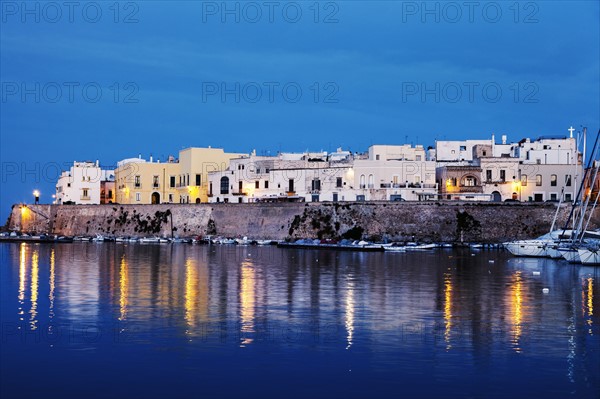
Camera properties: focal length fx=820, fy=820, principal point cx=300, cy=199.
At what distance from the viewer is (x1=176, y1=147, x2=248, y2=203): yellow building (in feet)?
263

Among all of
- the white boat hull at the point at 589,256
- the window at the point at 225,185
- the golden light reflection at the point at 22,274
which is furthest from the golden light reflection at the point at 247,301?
the window at the point at 225,185

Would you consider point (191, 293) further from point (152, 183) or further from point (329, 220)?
point (152, 183)

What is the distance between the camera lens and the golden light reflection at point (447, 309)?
63.9ft

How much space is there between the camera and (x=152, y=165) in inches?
3305

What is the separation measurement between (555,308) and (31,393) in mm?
16438

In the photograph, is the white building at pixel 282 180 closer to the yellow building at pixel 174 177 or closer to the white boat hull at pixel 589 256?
the yellow building at pixel 174 177

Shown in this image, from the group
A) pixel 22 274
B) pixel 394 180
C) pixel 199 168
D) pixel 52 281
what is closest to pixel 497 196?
pixel 394 180

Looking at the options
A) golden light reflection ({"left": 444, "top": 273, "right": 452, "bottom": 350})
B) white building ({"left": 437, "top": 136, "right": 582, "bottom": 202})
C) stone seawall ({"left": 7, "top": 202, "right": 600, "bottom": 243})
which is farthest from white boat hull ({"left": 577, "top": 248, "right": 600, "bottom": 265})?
white building ({"left": 437, "top": 136, "right": 582, "bottom": 202})

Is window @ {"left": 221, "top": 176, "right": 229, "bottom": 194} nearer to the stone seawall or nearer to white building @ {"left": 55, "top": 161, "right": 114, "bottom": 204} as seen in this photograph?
the stone seawall

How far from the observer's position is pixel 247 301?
25.8 metres

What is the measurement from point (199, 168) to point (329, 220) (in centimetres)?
1899

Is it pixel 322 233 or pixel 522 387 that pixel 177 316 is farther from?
pixel 322 233

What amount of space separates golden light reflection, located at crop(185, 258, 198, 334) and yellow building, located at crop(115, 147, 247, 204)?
3776 cm

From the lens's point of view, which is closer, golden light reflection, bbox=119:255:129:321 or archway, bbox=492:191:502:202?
golden light reflection, bbox=119:255:129:321
